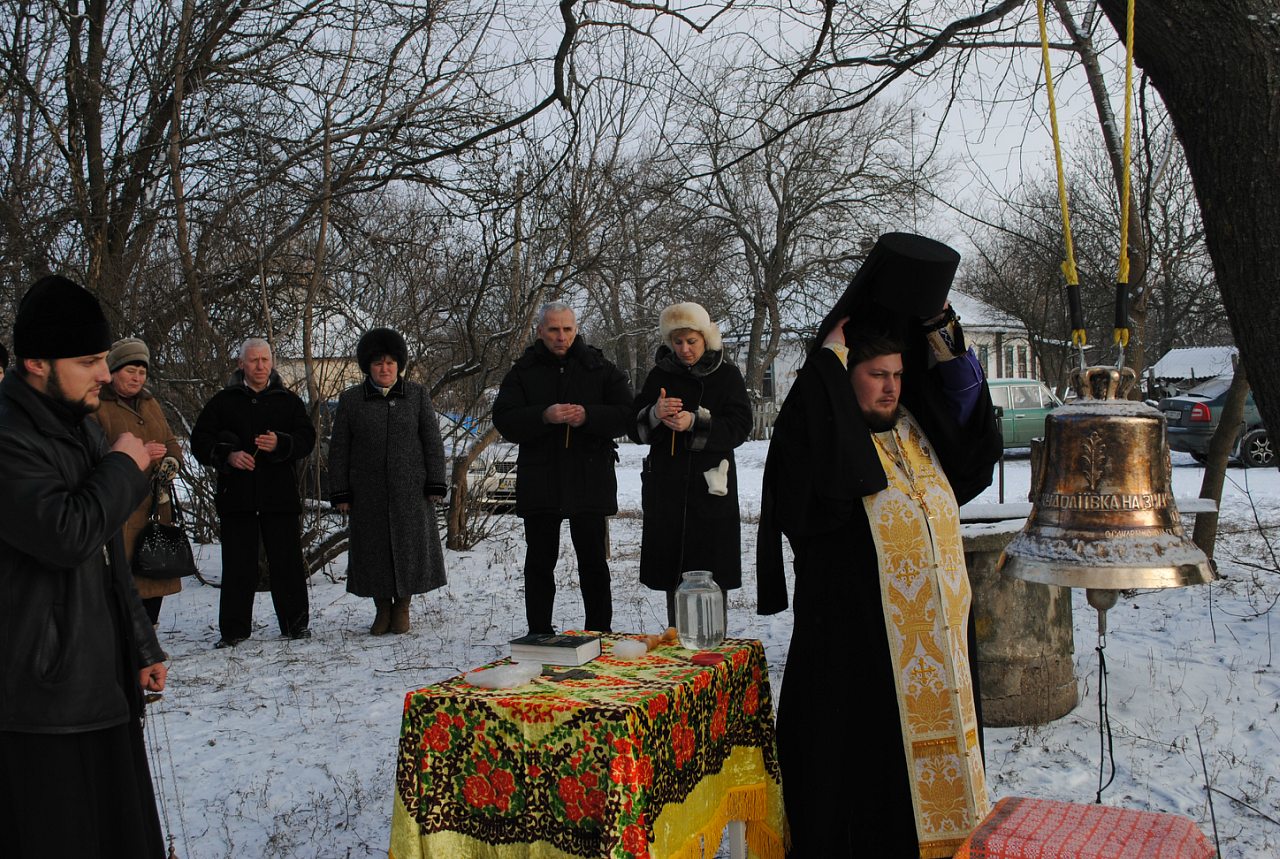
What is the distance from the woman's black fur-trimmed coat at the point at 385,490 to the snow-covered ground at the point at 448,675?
0.40 metres

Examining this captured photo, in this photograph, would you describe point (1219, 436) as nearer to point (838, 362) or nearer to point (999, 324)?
point (838, 362)

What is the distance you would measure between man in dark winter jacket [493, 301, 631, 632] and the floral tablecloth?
105 inches

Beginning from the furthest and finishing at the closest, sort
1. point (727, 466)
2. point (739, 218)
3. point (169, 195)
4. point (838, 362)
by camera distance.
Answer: point (739, 218)
point (169, 195)
point (727, 466)
point (838, 362)

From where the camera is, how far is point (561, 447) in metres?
5.61

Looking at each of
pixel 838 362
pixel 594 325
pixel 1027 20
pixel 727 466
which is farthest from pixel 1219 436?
pixel 594 325

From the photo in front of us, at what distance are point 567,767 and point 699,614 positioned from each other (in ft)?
2.99

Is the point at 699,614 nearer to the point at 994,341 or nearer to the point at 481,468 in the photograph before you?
the point at 481,468

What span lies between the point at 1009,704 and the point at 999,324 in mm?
31095

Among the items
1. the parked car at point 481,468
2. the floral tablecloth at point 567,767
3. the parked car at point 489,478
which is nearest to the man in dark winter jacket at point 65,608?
the floral tablecloth at point 567,767

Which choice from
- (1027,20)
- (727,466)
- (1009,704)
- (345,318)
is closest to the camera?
(1009,704)

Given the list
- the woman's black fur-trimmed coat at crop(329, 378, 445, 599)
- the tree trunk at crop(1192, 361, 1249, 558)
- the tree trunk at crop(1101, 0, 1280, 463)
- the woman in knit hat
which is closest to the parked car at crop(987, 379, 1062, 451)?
the tree trunk at crop(1192, 361, 1249, 558)

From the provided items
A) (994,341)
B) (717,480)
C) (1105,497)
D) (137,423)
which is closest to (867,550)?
(1105,497)

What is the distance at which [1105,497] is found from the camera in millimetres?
2195

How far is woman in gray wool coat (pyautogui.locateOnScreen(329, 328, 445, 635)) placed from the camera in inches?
254
